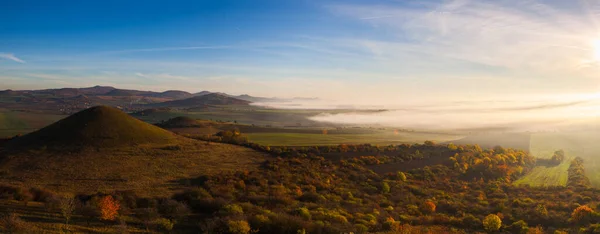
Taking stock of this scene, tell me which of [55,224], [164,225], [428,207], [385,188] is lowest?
[385,188]

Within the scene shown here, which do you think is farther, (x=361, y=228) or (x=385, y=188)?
(x=385, y=188)

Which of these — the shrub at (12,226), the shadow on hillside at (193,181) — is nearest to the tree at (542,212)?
the shadow on hillside at (193,181)

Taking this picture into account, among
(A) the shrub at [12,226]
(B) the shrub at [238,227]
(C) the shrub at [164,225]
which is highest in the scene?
(A) the shrub at [12,226]

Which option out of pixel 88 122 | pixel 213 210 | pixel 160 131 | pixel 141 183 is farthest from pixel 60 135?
pixel 213 210

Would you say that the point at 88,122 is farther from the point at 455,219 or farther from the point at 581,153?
the point at 581,153

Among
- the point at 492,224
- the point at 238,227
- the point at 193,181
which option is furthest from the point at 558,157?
the point at 238,227

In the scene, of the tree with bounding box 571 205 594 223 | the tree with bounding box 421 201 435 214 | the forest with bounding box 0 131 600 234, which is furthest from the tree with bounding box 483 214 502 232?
the tree with bounding box 571 205 594 223

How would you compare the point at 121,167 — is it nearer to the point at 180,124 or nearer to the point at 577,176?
the point at 577,176

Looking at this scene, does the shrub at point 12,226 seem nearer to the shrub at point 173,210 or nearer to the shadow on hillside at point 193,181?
the shrub at point 173,210
